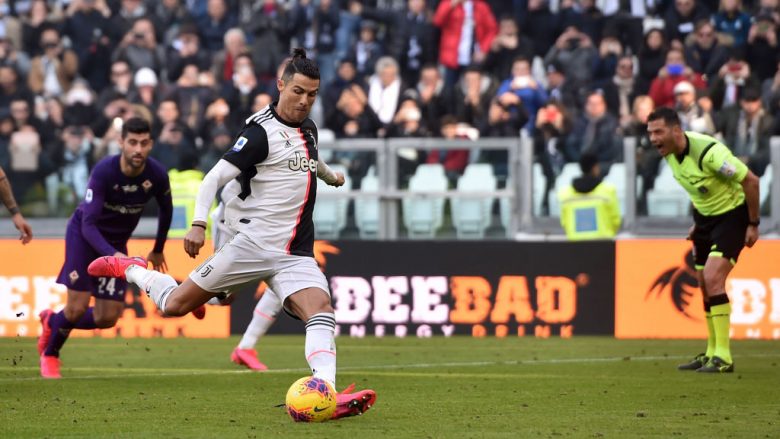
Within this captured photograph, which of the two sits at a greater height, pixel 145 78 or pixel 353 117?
pixel 145 78

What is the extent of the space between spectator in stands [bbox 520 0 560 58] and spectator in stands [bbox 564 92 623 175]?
3332 millimetres

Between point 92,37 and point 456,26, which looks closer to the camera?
point 456,26

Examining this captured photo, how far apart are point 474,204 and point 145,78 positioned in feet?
21.3

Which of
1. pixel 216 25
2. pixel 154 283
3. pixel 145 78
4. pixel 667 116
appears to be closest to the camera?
pixel 154 283

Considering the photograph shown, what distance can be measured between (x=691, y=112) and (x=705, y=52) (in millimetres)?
2740

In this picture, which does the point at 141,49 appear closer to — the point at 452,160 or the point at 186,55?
the point at 186,55

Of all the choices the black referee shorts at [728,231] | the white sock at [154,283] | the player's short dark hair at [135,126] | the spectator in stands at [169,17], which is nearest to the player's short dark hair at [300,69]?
the white sock at [154,283]

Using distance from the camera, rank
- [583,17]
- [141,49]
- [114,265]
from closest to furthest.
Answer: [114,265] → [583,17] → [141,49]

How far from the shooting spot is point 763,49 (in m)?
20.2

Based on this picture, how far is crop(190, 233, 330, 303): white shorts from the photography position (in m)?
9.04

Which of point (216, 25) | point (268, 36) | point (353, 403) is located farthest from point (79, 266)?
point (216, 25)

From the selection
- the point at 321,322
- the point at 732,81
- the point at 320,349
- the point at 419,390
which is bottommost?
the point at 419,390

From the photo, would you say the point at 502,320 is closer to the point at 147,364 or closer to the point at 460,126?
the point at 460,126

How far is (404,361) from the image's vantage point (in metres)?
13.8
